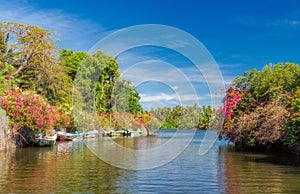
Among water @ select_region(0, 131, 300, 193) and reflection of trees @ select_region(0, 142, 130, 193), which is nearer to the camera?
reflection of trees @ select_region(0, 142, 130, 193)

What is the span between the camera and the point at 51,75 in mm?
42031

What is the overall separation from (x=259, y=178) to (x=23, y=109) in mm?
20655

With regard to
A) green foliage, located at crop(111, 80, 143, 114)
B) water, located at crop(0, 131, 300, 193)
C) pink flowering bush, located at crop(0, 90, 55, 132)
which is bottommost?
water, located at crop(0, 131, 300, 193)

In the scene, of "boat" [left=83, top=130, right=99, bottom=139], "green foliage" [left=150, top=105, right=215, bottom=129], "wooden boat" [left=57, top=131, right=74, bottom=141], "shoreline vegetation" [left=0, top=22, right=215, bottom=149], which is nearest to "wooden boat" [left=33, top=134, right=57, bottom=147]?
"shoreline vegetation" [left=0, top=22, right=215, bottom=149]

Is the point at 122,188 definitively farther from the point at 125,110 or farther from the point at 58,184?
the point at 125,110

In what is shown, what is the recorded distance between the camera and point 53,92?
46.5m

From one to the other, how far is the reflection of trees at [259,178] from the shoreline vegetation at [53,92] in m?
17.8

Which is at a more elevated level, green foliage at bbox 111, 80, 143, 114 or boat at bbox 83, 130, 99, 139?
green foliage at bbox 111, 80, 143, 114

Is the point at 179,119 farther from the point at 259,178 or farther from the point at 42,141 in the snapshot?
the point at 259,178

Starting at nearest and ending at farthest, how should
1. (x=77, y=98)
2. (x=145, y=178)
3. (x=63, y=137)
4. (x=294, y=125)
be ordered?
1. (x=145, y=178)
2. (x=294, y=125)
3. (x=63, y=137)
4. (x=77, y=98)

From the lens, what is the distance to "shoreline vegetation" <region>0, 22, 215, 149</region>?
102ft

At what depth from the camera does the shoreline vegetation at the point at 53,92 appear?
3119 cm

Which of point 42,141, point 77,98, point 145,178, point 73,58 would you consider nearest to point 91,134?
point 77,98

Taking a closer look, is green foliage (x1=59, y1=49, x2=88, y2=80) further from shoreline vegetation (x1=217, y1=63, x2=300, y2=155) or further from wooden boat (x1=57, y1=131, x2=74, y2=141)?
shoreline vegetation (x1=217, y1=63, x2=300, y2=155)
